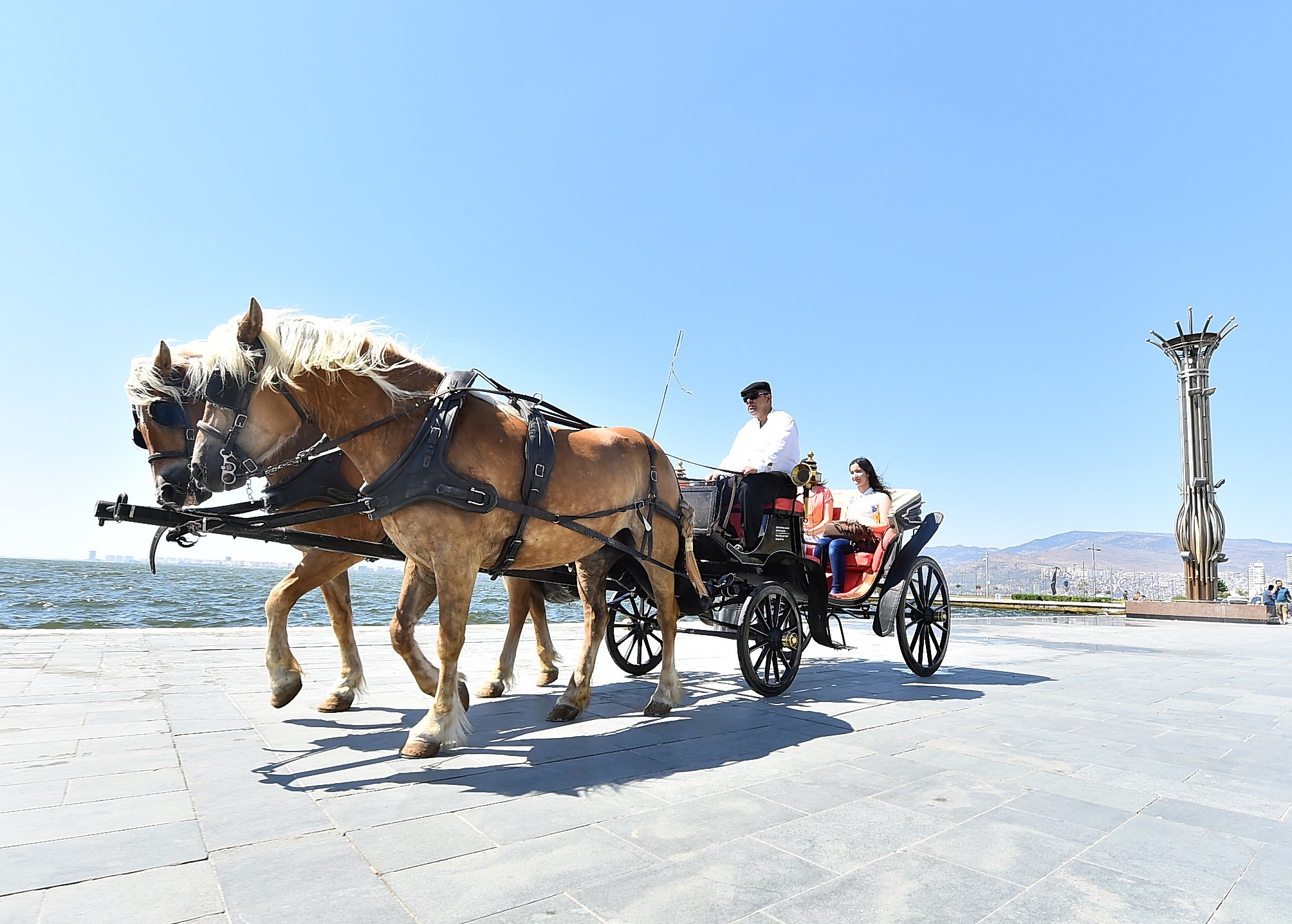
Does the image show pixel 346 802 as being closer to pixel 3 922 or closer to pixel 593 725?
pixel 3 922

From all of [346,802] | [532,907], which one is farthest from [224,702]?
[532,907]

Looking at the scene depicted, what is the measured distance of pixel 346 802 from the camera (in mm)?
2842

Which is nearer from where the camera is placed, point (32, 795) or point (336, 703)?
point (32, 795)

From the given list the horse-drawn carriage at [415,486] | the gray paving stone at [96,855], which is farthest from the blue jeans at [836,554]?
the gray paving stone at [96,855]

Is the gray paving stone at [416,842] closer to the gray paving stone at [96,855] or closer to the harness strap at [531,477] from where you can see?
the gray paving stone at [96,855]

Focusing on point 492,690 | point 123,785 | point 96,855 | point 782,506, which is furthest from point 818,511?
point 96,855

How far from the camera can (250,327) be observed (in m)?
3.37

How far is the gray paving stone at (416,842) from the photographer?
230cm

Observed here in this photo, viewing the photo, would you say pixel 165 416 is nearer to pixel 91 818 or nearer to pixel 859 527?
pixel 91 818

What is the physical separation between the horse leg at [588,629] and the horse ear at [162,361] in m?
2.80

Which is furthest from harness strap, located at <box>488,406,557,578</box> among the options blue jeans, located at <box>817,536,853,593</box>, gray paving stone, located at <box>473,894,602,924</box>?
blue jeans, located at <box>817,536,853,593</box>

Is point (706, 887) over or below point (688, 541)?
below

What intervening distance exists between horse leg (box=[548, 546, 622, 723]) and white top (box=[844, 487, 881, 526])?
3235 millimetres

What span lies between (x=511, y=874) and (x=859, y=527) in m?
5.70
